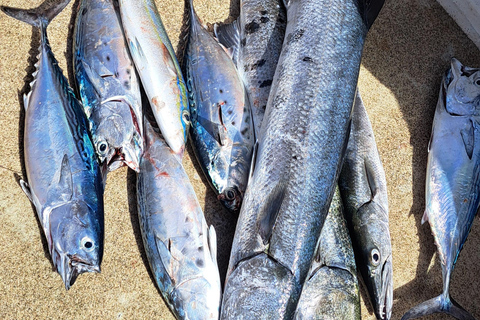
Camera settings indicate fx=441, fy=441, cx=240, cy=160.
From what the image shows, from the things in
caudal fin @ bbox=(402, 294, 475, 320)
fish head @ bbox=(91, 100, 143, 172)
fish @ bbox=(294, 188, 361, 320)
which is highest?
fish head @ bbox=(91, 100, 143, 172)

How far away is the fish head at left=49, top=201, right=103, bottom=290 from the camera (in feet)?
7.55

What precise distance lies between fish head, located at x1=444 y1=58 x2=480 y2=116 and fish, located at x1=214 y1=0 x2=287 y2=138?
1.30 meters

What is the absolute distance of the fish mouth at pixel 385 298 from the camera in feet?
8.81

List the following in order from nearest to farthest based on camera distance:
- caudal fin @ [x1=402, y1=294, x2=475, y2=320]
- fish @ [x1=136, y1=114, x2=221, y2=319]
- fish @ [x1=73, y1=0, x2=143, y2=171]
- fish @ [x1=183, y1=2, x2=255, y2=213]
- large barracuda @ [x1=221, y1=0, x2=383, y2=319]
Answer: large barracuda @ [x1=221, y1=0, x2=383, y2=319]
fish @ [x1=136, y1=114, x2=221, y2=319]
fish @ [x1=73, y1=0, x2=143, y2=171]
fish @ [x1=183, y1=2, x2=255, y2=213]
caudal fin @ [x1=402, y1=294, x2=475, y2=320]

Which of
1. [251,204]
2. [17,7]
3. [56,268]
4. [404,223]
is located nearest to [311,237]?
[251,204]

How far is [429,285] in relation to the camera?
9.87 ft

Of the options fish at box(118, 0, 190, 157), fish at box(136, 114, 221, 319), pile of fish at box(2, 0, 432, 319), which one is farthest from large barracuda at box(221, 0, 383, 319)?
fish at box(118, 0, 190, 157)

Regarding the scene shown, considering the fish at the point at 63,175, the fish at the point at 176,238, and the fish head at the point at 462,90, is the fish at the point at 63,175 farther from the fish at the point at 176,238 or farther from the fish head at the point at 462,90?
the fish head at the point at 462,90

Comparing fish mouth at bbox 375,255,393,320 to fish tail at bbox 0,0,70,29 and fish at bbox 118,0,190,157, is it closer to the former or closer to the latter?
fish at bbox 118,0,190,157

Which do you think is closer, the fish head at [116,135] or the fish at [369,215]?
the fish head at [116,135]

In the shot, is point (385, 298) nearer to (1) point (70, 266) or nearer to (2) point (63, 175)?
(1) point (70, 266)

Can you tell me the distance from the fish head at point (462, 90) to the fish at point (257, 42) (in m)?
1.30

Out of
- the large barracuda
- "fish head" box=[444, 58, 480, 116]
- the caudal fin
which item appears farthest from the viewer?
"fish head" box=[444, 58, 480, 116]

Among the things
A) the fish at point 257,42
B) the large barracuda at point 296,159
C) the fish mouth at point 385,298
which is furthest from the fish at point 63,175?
the fish mouth at point 385,298
